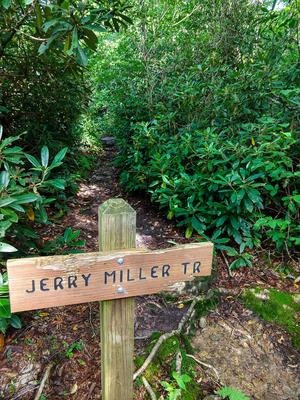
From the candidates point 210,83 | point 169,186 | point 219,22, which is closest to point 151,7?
point 219,22

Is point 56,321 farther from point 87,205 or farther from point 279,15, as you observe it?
point 279,15

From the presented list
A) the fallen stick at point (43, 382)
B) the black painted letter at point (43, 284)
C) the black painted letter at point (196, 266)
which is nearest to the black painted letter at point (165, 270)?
the black painted letter at point (196, 266)

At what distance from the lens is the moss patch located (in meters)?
2.65

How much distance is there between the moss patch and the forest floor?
6 centimetres

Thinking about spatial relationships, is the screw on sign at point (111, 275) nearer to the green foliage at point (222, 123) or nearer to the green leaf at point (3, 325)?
the green leaf at point (3, 325)

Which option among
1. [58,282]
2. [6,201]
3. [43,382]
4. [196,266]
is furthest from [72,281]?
[43,382]

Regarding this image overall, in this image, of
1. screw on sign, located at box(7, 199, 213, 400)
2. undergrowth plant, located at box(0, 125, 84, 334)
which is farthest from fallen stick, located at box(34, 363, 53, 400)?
screw on sign, located at box(7, 199, 213, 400)

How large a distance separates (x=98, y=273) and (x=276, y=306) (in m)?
2.12

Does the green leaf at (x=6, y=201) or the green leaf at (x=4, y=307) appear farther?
the green leaf at (x=4, y=307)

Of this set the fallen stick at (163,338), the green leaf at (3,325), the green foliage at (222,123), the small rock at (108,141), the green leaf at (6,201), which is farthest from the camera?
the small rock at (108,141)

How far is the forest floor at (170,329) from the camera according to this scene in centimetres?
197

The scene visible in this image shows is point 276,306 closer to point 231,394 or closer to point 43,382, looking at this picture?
point 231,394

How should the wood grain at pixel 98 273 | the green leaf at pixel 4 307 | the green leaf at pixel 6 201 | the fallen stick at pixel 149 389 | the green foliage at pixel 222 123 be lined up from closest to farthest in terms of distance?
1. the wood grain at pixel 98 273
2. the green leaf at pixel 6 201
3. the green leaf at pixel 4 307
4. the fallen stick at pixel 149 389
5. the green foliage at pixel 222 123

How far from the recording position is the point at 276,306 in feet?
9.00
